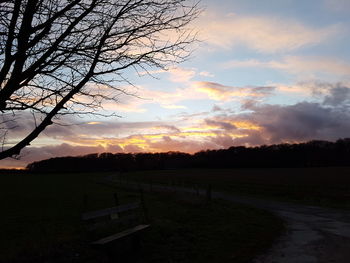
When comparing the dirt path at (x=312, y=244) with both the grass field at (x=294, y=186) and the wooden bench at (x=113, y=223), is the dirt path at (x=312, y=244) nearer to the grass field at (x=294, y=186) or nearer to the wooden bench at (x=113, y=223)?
the wooden bench at (x=113, y=223)

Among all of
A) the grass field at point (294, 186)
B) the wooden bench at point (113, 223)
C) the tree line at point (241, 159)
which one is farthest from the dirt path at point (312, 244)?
the tree line at point (241, 159)

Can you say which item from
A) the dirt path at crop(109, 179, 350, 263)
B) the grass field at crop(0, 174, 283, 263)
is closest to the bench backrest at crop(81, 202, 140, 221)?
the grass field at crop(0, 174, 283, 263)

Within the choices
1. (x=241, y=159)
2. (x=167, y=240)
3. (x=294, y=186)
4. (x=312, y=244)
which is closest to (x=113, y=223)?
(x=167, y=240)

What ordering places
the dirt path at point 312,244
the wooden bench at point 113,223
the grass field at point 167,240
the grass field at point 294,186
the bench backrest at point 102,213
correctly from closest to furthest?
1. the wooden bench at point 113,223
2. the dirt path at point 312,244
3. the grass field at point 167,240
4. the bench backrest at point 102,213
5. the grass field at point 294,186

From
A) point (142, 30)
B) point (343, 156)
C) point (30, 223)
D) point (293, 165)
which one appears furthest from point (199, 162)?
point (142, 30)

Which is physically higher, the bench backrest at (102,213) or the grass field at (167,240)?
the bench backrest at (102,213)

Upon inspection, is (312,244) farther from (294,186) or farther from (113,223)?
(294,186)

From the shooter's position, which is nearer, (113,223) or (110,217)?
(110,217)

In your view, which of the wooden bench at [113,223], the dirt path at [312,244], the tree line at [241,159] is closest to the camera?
the wooden bench at [113,223]

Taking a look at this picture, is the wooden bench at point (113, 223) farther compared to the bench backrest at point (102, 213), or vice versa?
the bench backrest at point (102, 213)

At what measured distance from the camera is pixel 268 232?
11633 millimetres

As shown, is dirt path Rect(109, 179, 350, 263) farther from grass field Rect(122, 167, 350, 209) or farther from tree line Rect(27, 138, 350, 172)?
tree line Rect(27, 138, 350, 172)

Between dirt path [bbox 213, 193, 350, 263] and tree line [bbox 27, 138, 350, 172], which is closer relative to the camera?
dirt path [bbox 213, 193, 350, 263]

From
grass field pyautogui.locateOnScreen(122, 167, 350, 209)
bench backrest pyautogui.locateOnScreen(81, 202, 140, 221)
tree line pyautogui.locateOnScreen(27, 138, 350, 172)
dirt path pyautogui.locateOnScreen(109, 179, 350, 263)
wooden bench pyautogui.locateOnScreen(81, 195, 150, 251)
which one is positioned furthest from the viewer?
tree line pyautogui.locateOnScreen(27, 138, 350, 172)
